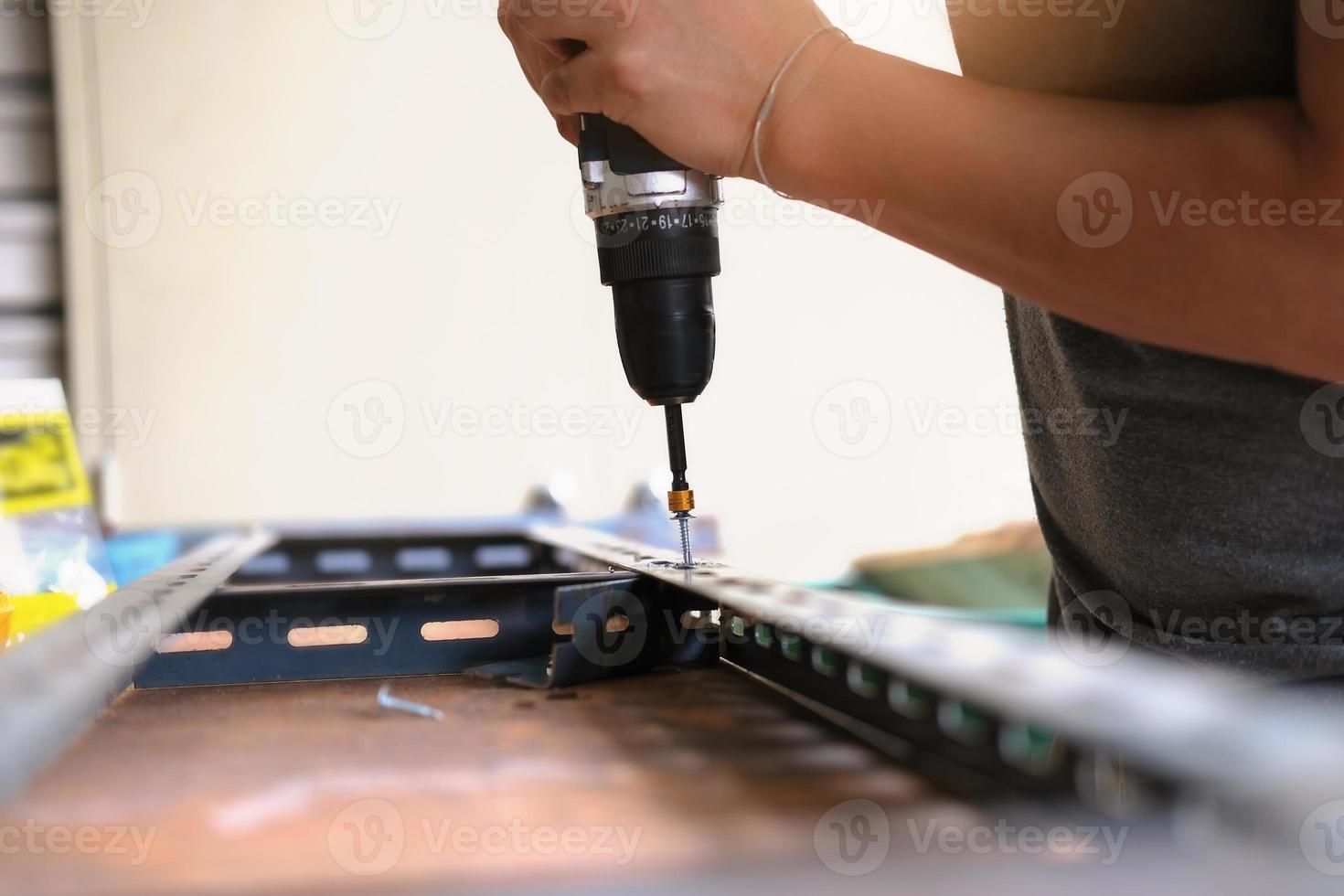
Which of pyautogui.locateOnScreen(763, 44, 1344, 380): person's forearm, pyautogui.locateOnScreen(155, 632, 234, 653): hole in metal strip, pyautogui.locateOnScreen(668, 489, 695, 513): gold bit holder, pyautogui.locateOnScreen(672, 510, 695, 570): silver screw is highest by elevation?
pyautogui.locateOnScreen(763, 44, 1344, 380): person's forearm

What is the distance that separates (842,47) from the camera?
0.58m

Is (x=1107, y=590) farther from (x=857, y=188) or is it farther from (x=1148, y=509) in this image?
(x=857, y=188)

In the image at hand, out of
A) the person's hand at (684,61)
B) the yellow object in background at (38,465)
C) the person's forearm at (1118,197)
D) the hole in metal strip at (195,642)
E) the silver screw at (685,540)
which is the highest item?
the person's hand at (684,61)

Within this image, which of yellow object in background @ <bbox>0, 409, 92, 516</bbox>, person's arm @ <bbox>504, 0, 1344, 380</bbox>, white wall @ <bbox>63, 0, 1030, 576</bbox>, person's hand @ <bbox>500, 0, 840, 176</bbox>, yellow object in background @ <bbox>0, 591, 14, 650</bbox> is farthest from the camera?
white wall @ <bbox>63, 0, 1030, 576</bbox>

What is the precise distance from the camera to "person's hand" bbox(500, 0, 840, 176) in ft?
1.98

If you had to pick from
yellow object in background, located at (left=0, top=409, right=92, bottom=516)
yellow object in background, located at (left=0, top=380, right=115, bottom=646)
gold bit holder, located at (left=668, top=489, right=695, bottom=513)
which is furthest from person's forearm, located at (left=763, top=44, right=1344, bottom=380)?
yellow object in background, located at (left=0, top=409, right=92, bottom=516)

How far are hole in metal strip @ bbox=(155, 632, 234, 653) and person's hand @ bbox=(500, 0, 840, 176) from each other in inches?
15.1

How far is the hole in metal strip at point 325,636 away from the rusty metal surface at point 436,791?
61mm

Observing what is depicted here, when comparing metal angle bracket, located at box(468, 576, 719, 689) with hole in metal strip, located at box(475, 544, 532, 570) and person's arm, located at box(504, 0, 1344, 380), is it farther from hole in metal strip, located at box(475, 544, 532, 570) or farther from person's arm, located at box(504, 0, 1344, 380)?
hole in metal strip, located at box(475, 544, 532, 570)

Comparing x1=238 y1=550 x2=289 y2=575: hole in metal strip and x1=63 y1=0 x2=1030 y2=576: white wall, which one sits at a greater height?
x1=63 y1=0 x2=1030 y2=576: white wall

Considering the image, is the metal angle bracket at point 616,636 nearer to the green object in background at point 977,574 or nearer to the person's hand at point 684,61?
the person's hand at point 684,61

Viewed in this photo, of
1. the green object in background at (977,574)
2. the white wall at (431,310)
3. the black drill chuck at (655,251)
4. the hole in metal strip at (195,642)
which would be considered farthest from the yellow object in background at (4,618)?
the white wall at (431,310)

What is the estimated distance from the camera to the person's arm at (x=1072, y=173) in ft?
1.63

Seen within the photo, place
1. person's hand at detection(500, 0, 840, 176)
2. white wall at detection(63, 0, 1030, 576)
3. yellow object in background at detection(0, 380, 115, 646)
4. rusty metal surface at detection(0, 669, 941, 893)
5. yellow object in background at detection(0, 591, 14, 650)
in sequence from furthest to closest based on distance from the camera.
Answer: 1. white wall at detection(63, 0, 1030, 576)
2. yellow object in background at detection(0, 380, 115, 646)
3. yellow object in background at detection(0, 591, 14, 650)
4. person's hand at detection(500, 0, 840, 176)
5. rusty metal surface at detection(0, 669, 941, 893)
